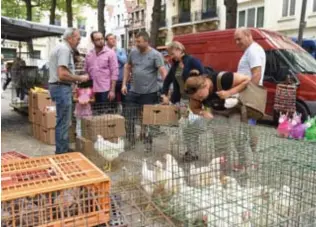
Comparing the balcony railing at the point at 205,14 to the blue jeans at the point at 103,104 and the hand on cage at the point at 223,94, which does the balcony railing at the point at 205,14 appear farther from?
the hand on cage at the point at 223,94

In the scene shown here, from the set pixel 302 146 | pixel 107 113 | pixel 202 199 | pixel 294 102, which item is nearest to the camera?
pixel 202 199

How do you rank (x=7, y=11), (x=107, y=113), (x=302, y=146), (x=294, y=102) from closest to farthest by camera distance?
(x=302, y=146) → (x=107, y=113) → (x=294, y=102) → (x=7, y=11)

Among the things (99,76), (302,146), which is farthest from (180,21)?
(302,146)

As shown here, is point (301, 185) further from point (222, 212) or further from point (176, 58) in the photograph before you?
point (176, 58)

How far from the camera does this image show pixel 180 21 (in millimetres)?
28266

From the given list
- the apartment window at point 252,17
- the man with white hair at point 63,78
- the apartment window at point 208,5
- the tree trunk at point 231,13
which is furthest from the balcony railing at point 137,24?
the man with white hair at point 63,78

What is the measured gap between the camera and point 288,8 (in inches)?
720

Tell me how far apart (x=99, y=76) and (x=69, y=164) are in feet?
10.0

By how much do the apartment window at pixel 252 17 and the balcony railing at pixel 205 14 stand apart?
3.35 m

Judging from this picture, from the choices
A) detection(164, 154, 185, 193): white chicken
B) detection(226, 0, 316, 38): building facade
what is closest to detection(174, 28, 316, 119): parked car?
detection(164, 154, 185, 193): white chicken

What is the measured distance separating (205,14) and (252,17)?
5185 mm

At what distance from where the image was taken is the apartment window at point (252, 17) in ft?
66.2

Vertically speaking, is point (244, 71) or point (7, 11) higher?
point (7, 11)

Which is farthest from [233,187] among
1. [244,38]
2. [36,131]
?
[36,131]
